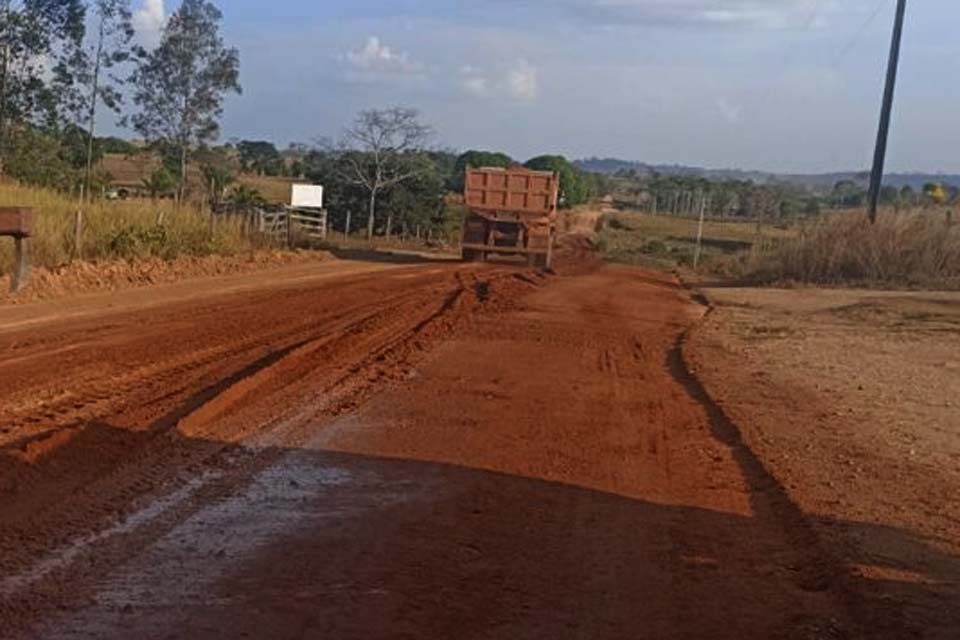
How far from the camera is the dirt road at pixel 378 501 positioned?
5.71 m

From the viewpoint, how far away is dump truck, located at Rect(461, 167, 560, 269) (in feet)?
120

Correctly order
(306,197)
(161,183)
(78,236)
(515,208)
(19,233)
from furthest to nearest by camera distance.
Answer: (161,183), (306,197), (515,208), (78,236), (19,233)

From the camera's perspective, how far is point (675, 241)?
6431cm

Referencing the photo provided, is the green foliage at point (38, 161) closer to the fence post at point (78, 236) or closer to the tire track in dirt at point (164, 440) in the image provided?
the fence post at point (78, 236)

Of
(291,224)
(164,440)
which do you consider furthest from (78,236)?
(291,224)

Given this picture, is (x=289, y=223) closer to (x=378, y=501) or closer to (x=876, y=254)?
(x=876, y=254)

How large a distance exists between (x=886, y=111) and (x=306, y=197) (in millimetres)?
20457

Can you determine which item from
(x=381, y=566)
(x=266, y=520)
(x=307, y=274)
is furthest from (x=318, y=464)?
(x=307, y=274)

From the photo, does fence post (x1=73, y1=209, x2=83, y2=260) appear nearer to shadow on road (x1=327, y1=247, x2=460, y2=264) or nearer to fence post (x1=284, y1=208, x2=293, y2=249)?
shadow on road (x1=327, y1=247, x2=460, y2=264)

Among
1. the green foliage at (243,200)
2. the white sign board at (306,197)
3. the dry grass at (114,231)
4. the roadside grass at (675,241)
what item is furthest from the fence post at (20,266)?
the roadside grass at (675,241)

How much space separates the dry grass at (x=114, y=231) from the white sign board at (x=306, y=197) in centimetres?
1374

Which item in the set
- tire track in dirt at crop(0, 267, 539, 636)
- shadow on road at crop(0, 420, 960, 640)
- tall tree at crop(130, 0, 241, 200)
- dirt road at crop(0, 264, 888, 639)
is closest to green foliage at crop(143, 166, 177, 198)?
tall tree at crop(130, 0, 241, 200)

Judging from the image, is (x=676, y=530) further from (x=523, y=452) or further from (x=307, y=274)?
(x=307, y=274)

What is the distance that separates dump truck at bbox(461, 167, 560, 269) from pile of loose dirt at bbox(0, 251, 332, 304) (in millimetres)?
6975
